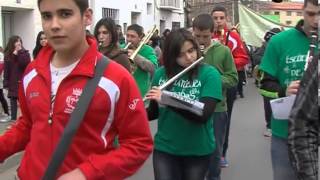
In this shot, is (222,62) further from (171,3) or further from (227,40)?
(171,3)

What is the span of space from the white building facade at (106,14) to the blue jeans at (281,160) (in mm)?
6184

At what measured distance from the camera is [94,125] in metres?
2.25

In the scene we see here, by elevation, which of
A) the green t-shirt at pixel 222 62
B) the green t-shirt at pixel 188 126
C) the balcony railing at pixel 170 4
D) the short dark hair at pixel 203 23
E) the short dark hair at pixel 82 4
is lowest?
the green t-shirt at pixel 188 126

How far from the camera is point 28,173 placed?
7.61 ft

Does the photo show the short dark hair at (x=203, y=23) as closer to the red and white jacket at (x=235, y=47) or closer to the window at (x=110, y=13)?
the red and white jacket at (x=235, y=47)

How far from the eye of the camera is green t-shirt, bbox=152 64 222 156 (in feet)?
12.9

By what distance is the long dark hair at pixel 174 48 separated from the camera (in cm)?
407

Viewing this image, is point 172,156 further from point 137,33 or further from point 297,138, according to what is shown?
point 137,33

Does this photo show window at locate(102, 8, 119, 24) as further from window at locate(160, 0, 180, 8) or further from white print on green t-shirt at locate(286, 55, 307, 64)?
white print on green t-shirt at locate(286, 55, 307, 64)

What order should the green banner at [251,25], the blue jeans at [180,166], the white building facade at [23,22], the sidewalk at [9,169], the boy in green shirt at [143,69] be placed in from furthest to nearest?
the white building facade at [23,22] → the green banner at [251,25] → the sidewalk at [9,169] → the boy in green shirt at [143,69] → the blue jeans at [180,166]

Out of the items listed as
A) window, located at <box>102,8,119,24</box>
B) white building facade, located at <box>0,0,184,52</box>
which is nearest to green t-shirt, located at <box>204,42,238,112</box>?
white building facade, located at <box>0,0,184,52</box>

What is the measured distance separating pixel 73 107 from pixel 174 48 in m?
1.94

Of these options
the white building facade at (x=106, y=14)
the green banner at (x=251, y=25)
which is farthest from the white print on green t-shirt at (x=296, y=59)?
the green banner at (x=251, y=25)

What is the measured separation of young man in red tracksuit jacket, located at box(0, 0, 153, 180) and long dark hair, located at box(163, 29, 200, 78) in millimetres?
1727
